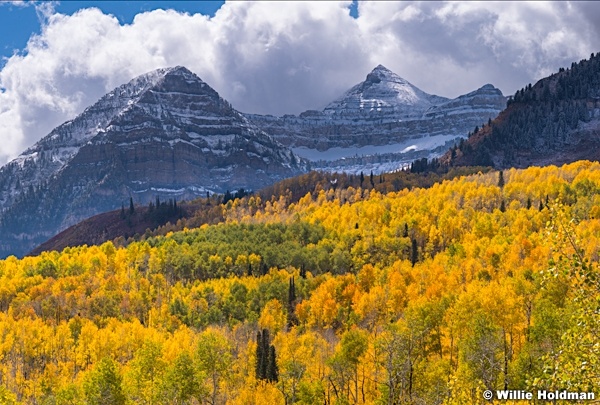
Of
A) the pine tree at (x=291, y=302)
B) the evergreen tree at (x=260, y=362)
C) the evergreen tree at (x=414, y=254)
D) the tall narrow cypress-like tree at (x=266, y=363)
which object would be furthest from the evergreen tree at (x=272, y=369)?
the evergreen tree at (x=414, y=254)

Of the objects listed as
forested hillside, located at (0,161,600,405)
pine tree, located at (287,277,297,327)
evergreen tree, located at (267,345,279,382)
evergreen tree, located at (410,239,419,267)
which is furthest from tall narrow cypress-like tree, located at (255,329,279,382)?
evergreen tree, located at (410,239,419,267)

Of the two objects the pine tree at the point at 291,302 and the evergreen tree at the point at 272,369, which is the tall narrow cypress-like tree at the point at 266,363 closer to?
the evergreen tree at the point at 272,369

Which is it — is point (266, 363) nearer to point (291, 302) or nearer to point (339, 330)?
point (339, 330)

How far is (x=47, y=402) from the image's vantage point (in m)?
88.2

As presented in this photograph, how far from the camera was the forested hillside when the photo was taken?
4530 centimetres

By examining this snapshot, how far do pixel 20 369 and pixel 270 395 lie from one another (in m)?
61.9

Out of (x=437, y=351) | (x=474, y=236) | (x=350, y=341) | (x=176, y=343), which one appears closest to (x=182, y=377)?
(x=350, y=341)

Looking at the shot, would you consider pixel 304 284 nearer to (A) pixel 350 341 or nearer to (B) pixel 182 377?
(A) pixel 350 341

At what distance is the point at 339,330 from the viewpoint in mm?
144000

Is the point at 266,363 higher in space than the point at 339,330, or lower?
higher

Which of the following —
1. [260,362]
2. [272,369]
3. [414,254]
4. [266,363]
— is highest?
[414,254]

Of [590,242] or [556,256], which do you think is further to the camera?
[590,242]

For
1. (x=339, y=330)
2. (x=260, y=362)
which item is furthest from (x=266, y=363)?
(x=339, y=330)

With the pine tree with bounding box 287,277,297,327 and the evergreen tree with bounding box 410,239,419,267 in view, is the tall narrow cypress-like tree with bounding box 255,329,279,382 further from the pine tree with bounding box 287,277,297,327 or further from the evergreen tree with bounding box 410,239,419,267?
the evergreen tree with bounding box 410,239,419,267
